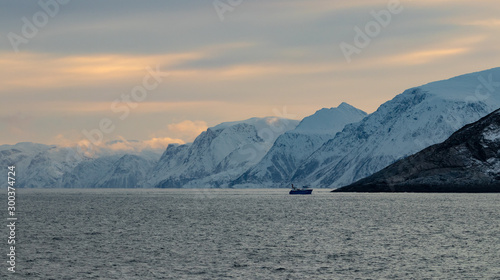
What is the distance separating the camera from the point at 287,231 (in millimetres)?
136375

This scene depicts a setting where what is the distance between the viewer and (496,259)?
299 feet

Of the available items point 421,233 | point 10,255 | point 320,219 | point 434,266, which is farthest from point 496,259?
point 320,219

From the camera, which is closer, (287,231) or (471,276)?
(471,276)

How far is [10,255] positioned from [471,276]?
62103mm

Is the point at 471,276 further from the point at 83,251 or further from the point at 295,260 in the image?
the point at 83,251

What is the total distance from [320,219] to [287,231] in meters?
33.6

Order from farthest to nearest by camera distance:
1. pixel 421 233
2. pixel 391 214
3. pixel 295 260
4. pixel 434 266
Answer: pixel 391 214 < pixel 421 233 < pixel 295 260 < pixel 434 266

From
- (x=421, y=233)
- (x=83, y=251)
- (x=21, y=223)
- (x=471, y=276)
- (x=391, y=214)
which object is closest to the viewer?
(x=471, y=276)

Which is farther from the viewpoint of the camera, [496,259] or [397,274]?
[496,259]

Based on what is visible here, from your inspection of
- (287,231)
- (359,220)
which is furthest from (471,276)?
(359,220)

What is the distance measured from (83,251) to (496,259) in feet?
194

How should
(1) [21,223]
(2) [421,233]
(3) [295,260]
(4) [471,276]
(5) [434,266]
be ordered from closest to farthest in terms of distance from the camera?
(4) [471,276] < (5) [434,266] < (3) [295,260] < (2) [421,233] < (1) [21,223]

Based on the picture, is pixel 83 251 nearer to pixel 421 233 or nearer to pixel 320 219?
pixel 421 233

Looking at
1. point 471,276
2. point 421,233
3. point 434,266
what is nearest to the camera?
point 471,276
